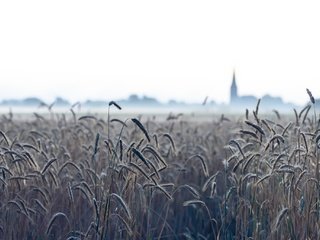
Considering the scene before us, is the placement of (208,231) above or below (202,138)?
below

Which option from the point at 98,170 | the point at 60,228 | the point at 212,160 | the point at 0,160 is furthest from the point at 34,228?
the point at 212,160

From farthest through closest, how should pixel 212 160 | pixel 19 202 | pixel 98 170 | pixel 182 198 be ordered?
pixel 212 160 < pixel 182 198 < pixel 98 170 < pixel 19 202

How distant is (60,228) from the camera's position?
15.0ft

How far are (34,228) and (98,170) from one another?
1.03m

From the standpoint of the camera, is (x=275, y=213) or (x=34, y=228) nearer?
(x=275, y=213)

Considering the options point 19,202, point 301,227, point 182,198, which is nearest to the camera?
point 301,227

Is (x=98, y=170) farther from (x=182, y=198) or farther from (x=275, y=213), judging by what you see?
(x=275, y=213)

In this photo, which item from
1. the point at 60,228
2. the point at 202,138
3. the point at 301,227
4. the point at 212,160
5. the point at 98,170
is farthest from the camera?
the point at 202,138

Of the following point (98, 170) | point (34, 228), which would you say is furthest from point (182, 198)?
point (34, 228)

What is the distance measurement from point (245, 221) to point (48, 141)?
9.13 ft

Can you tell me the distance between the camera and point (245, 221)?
399 centimetres

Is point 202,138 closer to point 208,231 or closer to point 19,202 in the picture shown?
point 208,231

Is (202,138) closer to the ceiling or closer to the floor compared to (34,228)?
closer to the ceiling

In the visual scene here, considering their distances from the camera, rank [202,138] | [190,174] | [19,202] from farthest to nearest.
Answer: [202,138], [190,174], [19,202]
